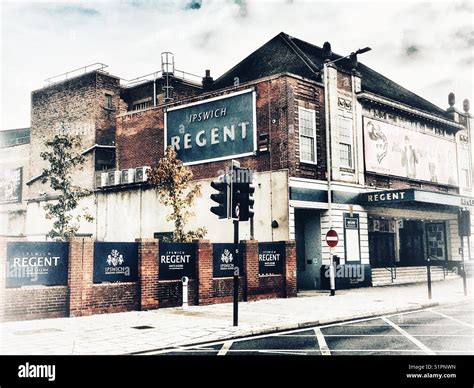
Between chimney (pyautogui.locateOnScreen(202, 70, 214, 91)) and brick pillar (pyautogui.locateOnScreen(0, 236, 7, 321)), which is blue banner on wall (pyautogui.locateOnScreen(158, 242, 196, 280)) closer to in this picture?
brick pillar (pyautogui.locateOnScreen(0, 236, 7, 321))

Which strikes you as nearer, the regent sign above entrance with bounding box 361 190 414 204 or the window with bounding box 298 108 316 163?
the window with bounding box 298 108 316 163

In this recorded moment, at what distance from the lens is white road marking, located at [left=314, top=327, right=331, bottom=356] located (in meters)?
8.78

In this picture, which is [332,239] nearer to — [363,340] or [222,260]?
[222,260]

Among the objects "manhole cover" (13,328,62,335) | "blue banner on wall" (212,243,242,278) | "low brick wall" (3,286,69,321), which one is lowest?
"manhole cover" (13,328,62,335)

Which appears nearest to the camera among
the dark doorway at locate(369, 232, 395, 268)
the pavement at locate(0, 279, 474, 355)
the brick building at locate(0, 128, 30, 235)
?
the pavement at locate(0, 279, 474, 355)

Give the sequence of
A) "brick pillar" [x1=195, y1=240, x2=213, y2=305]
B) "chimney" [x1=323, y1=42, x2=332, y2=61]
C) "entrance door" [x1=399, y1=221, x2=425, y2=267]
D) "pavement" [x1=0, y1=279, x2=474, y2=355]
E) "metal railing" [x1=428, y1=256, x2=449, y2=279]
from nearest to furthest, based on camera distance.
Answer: "pavement" [x1=0, y1=279, x2=474, y2=355] → "brick pillar" [x1=195, y1=240, x2=213, y2=305] → "chimney" [x1=323, y1=42, x2=332, y2=61] → "entrance door" [x1=399, y1=221, x2=425, y2=267] → "metal railing" [x1=428, y1=256, x2=449, y2=279]

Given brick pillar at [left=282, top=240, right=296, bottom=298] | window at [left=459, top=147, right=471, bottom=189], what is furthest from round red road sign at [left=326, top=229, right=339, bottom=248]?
window at [left=459, top=147, right=471, bottom=189]

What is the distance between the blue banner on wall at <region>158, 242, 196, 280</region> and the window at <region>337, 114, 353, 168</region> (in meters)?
10.7

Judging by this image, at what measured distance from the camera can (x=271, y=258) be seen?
19.3 meters

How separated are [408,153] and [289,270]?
12327 mm

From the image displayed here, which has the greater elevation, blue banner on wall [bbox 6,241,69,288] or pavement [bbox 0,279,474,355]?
blue banner on wall [bbox 6,241,69,288]
